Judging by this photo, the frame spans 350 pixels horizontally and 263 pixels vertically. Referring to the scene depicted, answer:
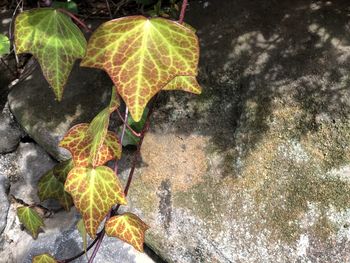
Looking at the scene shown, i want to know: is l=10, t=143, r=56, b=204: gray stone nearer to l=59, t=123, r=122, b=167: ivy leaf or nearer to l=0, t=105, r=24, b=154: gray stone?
l=0, t=105, r=24, b=154: gray stone

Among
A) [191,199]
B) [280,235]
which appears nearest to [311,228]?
[280,235]

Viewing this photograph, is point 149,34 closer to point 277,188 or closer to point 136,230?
point 136,230

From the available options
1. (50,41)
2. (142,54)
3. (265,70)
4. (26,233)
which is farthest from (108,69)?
(26,233)

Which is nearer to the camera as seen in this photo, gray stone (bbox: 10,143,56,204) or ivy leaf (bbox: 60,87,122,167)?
ivy leaf (bbox: 60,87,122,167)

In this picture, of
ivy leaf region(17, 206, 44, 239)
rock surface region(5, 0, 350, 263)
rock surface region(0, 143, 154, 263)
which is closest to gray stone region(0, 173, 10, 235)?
rock surface region(0, 143, 154, 263)

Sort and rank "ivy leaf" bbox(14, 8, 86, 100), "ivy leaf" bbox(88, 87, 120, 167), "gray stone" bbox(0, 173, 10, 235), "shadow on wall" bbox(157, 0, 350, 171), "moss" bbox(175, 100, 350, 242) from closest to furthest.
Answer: "ivy leaf" bbox(88, 87, 120, 167), "ivy leaf" bbox(14, 8, 86, 100), "moss" bbox(175, 100, 350, 242), "shadow on wall" bbox(157, 0, 350, 171), "gray stone" bbox(0, 173, 10, 235)

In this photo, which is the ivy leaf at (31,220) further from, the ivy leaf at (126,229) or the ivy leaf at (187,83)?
the ivy leaf at (187,83)
